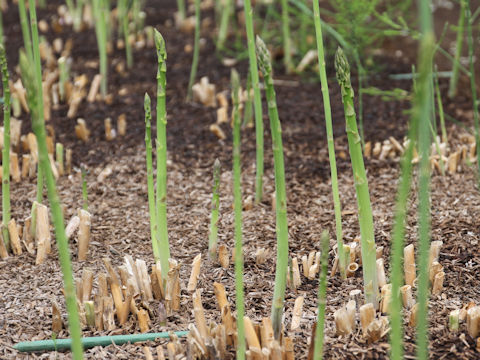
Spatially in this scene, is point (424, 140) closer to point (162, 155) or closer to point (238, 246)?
point (238, 246)

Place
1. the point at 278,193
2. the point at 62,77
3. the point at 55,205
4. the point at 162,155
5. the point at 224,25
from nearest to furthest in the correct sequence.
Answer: the point at 55,205 < the point at 278,193 < the point at 162,155 < the point at 62,77 < the point at 224,25

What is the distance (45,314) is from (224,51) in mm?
2153

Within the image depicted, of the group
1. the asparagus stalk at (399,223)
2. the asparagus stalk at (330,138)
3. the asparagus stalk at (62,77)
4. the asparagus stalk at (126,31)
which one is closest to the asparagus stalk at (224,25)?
the asparagus stalk at (126,31)

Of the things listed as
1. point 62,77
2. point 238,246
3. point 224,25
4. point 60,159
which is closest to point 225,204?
point 60,159

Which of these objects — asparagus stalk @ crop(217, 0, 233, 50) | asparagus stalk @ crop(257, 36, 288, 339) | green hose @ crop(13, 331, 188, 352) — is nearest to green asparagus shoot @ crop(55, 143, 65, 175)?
green hose @ crop(13, 331, 188, 352)

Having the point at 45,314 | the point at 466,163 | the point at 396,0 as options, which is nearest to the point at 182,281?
the point at 45,314

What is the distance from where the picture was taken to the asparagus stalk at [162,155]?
4.59 ft

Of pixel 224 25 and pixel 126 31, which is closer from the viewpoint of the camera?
pixel 126 31

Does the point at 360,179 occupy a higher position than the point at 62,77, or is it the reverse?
the point at 62,77

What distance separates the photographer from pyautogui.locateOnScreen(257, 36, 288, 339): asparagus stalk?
1.22 meters

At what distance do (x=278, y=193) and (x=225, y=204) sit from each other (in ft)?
2.66

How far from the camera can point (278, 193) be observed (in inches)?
49.2

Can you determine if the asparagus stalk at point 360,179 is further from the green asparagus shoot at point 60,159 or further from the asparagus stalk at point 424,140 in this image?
the green asparagus shoot at point 60,159

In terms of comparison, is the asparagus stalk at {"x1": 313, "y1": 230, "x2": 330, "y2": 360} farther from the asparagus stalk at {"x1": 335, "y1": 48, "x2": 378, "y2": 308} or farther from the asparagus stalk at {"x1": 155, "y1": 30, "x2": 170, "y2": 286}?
the asparagus stalk at {"x1": 155, "y1": 30, "x2": 170, "y2": 286}
